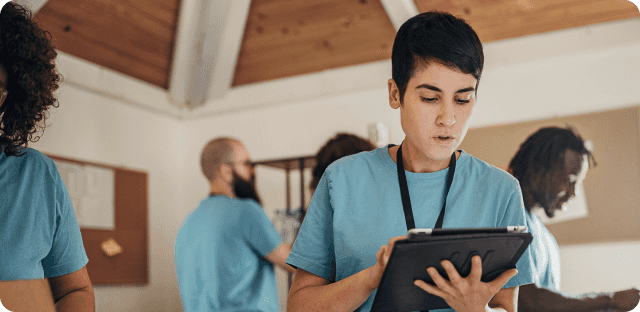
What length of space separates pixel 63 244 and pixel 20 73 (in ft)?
1.43

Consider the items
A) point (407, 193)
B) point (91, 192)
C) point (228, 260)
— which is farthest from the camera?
point (91, 192)

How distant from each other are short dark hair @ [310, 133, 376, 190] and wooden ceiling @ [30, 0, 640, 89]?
1.89 m

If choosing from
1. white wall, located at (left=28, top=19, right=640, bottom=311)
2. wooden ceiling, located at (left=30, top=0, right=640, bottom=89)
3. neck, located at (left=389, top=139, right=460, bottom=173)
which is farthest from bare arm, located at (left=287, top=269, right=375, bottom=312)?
wooden ceiling, located at (left=30, top=0, right=640, bottom=89)

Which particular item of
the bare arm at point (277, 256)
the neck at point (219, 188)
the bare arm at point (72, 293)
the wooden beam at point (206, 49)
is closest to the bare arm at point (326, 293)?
the bare arm at point (72, 293)

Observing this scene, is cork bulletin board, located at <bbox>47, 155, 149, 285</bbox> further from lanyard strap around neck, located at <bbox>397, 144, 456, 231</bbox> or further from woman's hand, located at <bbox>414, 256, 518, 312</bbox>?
woman's hand, located at <bbox>414, 256, 518, 312</bbox>

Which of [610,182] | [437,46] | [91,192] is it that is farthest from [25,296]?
[610,182]

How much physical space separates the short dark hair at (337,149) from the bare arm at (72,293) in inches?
44.3

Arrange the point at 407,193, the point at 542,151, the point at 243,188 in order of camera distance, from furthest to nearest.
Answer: the point at 243,188, the point at 542,151, the point at 407,193

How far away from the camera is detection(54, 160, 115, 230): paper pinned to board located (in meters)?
3.60

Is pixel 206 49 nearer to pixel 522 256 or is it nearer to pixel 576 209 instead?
pixel 576 209

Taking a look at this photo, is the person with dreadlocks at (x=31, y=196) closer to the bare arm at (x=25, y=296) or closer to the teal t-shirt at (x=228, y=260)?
the bare arm at (x=25, y=296)

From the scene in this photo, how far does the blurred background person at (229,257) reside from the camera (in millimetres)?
2240

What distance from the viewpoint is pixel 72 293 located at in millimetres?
1297

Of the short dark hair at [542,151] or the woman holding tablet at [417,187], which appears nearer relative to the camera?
the woman holding tablet at [417,187]
